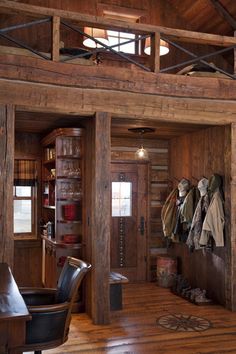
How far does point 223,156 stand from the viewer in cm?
520

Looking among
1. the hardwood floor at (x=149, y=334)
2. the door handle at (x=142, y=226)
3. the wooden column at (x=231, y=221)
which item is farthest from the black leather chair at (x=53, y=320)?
the door handle at (x=142, y=226)

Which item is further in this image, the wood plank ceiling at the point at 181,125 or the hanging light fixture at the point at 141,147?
the hanging light fixture at the point at 141,147

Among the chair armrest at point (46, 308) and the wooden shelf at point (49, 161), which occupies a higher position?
the wooden shelf at point (49, 161)

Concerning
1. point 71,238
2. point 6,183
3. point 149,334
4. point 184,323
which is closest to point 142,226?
point 71,238

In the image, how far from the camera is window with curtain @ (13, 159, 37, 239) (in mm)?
6309

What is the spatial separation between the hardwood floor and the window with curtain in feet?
6.90

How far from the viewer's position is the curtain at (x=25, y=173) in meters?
6.26

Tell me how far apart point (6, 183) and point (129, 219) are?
2941 mm

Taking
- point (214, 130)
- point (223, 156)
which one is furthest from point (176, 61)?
point (223, 156)

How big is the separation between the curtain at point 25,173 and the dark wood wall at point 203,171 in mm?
2334

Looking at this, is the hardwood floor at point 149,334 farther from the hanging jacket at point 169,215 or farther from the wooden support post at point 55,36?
the wooden support post at point 55,36

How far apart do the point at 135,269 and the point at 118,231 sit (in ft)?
2.33

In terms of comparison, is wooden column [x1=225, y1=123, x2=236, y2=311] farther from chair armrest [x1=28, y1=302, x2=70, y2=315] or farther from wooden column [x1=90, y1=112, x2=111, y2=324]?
chair armrest [x1=28, y1=302, x2=70, y2=315]

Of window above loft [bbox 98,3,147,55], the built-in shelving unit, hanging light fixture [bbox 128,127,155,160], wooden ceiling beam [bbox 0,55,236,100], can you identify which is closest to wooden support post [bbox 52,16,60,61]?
wooden ceiling beam [bbox 0,55,236,100]
